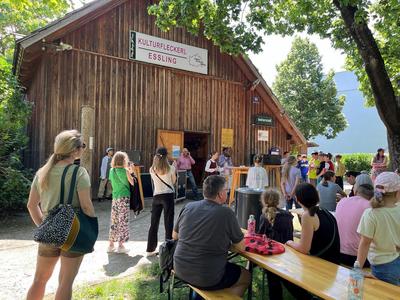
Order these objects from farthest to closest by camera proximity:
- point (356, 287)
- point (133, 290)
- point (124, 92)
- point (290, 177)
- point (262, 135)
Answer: point (262, 135), point (124, 92), point (290, 177), point (133, 290), point (356, 287)

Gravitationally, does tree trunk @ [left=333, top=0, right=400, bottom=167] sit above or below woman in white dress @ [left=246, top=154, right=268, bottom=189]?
above

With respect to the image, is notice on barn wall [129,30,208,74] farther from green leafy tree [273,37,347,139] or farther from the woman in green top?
green leafy tree [273,37,347,139]

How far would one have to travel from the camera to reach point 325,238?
362 cm

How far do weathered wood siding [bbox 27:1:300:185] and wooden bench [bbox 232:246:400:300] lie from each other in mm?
9042

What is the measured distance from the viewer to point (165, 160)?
5.89 meters

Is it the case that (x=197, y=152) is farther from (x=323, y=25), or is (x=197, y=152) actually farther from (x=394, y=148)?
(x=394, y=148)

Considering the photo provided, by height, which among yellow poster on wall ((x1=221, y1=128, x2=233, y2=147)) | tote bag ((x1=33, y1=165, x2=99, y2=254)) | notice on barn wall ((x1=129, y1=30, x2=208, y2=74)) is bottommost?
tote bag ((x1=33, y1=165, x2=99, y2=254))

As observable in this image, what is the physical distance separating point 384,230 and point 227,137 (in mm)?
11887

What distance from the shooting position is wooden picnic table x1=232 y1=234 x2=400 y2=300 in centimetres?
261

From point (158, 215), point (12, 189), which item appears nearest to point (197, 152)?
point (12, 189)

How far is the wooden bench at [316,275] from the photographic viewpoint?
8.57ft

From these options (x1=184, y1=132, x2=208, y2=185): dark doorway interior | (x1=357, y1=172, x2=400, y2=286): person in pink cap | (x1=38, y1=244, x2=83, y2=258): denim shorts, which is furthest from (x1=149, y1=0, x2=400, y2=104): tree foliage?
(x1=184, y1=132, x2=208, y2=185): dark doorway interior

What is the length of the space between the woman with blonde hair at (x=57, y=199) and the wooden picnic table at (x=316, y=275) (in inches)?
60.7

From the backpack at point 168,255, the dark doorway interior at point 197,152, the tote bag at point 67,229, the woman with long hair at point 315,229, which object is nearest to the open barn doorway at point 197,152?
the dark doorway interior at point 197,152
